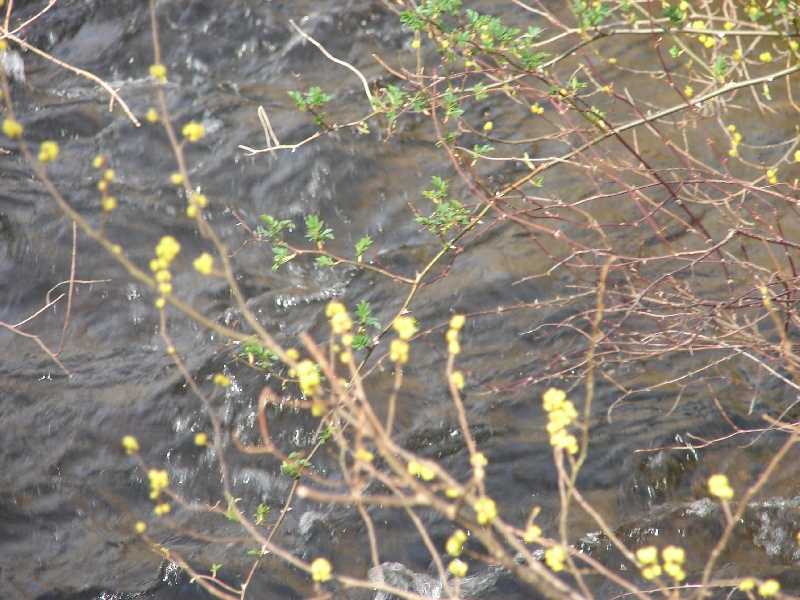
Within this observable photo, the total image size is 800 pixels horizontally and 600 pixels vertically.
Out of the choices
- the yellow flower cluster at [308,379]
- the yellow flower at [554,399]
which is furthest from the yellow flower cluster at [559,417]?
the yellow flower cluster at [308,379]

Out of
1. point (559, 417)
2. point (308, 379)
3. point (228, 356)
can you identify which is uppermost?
point (308, 379)

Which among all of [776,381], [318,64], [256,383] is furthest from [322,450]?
[318,64]

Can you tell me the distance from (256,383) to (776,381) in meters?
2.64

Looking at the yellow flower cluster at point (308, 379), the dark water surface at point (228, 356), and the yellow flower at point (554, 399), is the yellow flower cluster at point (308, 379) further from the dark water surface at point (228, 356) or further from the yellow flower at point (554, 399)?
the dark water surface at point (228, 356)

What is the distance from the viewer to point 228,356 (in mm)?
4406

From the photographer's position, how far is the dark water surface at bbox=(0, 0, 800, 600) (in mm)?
3463

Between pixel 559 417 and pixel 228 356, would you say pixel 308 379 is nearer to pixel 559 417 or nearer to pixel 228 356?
pixel 559 417

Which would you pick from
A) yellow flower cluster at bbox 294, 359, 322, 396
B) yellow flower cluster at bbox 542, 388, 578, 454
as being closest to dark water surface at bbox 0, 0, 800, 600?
yellow flower cluster at bbox 542, 388, 578, 454

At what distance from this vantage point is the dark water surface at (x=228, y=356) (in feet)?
11.4

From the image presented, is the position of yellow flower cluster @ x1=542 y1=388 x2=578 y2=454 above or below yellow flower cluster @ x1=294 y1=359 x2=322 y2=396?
below

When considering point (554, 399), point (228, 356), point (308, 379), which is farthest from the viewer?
point (228, 356)

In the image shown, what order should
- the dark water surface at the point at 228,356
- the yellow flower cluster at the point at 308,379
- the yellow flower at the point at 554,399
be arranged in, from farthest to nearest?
the dark water surface at the point at 228,356 < the yellow flower at the point at 554,399 < the yellow flower cluster at the point at 308,379

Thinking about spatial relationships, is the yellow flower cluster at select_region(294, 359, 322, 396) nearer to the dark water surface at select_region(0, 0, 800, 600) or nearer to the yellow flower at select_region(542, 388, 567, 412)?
the yellow flower at select_region(542, 388, 567, 412)

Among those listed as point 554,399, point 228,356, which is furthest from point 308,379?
point 228,356
